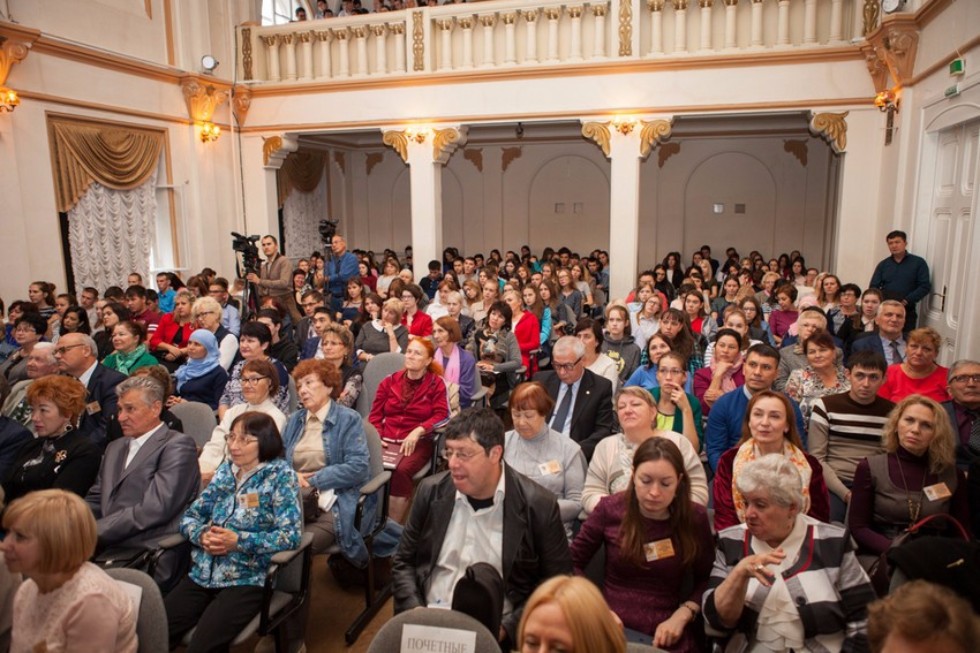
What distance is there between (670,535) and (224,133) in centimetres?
961

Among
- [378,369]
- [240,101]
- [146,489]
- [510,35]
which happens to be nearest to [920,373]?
[378,369]

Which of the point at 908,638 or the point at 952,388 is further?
the point at 952,388

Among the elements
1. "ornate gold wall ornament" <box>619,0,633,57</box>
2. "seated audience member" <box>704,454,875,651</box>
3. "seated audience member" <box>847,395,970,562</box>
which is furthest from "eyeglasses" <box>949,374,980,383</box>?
"ornate gold wall ornament" <box>619,0,633,57</box>

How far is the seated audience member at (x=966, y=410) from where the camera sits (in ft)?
10.2

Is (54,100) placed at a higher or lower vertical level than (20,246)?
higher

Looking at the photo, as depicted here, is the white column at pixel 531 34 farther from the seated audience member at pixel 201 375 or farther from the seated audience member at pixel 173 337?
the seated audience member at pixel 201 375

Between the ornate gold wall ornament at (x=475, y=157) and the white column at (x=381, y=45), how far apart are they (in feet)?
17.6

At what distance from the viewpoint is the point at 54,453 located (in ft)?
9.42

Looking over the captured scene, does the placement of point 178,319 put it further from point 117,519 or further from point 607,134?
point 607,134

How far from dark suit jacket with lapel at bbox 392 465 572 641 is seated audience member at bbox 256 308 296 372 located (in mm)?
3043

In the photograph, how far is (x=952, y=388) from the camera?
3.20 meters

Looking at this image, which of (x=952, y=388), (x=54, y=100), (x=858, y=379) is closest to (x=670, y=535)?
(x=858, y=379)

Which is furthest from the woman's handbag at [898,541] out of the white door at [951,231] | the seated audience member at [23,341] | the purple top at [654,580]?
the seated audience member at [23,341]

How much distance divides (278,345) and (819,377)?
3924mm
